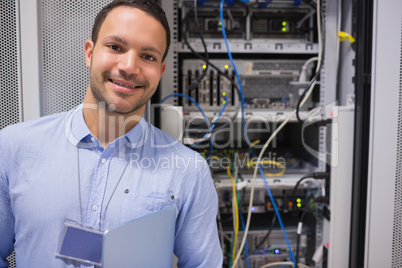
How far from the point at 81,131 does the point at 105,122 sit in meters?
0.08

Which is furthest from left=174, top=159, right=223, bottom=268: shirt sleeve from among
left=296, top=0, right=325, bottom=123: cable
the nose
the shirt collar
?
left=296, top=0, right=325, bottom=123: cable

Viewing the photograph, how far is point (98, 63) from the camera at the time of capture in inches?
34.9

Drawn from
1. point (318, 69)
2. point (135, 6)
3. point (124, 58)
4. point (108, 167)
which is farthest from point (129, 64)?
point (318, 69)

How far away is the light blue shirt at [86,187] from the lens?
0.88 metres

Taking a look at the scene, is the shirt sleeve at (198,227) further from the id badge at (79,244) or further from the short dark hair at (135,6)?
the short dark hair at (135,6)

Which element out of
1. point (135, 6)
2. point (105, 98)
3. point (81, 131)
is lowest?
point (81, 131)

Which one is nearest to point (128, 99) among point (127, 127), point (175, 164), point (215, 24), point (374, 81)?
point (127, 127)

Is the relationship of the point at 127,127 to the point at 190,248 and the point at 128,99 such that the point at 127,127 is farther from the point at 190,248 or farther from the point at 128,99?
the point at 190,248

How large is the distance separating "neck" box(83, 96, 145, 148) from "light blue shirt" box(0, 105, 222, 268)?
2 cm

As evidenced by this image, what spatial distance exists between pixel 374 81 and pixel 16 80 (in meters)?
1.36

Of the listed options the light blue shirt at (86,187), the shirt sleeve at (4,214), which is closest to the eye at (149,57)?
the light blue shirt at (86,187)

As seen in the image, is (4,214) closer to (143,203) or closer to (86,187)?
(86,187)

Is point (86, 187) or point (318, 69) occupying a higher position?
point (318, 69)

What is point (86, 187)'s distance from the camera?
0.91m
